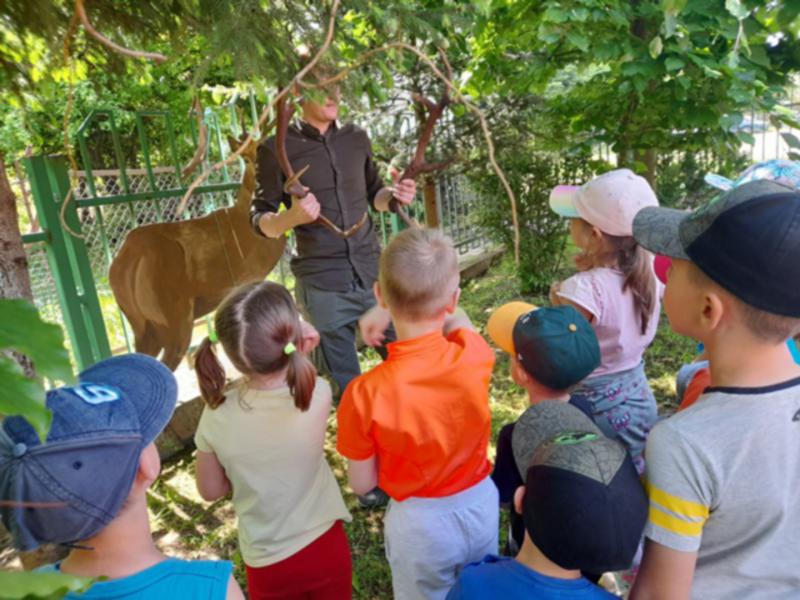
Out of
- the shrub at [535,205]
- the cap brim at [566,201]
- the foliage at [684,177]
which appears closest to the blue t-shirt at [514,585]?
the cap brim at [566,201]

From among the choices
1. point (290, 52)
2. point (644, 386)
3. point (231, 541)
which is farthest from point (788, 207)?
point (231, 541)

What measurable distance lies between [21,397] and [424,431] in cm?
116

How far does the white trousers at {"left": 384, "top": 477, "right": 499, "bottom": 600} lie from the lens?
160 centimetres

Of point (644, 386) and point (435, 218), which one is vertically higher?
point (435, 218)

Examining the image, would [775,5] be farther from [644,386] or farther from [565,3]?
[644,386]

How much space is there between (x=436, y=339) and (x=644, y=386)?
104 cm

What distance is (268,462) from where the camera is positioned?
1614 mm

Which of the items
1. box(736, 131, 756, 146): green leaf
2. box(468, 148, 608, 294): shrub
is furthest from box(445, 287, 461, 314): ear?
box(468, 148, 608, 294): shrub

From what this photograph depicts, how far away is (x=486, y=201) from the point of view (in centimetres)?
667

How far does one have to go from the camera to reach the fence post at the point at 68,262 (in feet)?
9.14

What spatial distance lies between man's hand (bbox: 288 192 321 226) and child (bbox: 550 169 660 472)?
1064 mm

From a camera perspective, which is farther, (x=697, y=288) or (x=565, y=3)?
(x=565, y=3)

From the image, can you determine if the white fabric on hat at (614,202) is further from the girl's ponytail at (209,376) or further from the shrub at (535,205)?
the shrub at (535,205)

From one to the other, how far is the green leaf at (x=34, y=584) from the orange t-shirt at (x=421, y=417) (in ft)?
3.62
